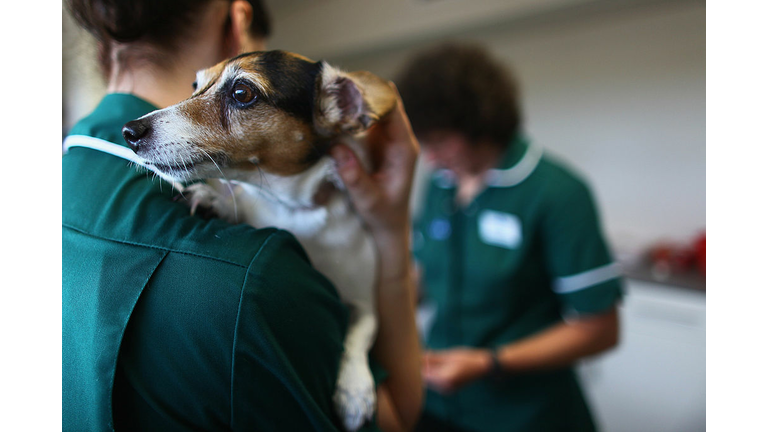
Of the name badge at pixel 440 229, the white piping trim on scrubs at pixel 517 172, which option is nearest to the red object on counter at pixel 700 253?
the white piping trim on scrubs at pixel 517 172

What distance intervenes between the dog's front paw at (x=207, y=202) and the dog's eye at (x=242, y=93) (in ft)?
0.39

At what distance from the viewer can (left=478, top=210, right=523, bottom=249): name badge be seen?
1305mm

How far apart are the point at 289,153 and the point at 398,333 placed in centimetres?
40

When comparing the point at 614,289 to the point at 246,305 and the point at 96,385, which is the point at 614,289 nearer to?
the point at 246,305

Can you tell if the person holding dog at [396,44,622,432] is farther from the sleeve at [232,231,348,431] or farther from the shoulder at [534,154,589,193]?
the sleeve at [232,231,348,431]

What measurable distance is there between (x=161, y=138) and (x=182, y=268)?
14 cm

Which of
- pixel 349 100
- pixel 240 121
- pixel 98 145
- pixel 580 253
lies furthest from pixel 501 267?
pixel 98 145

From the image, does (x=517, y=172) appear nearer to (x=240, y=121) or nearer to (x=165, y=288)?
(x=240, y=121)

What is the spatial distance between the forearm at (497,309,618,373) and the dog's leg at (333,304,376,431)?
673 millimetres

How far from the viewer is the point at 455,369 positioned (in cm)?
117

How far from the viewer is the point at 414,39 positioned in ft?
8.63

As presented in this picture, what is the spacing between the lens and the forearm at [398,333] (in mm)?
748

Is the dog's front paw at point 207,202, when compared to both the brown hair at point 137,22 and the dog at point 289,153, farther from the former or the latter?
the brown hair at point 137,22

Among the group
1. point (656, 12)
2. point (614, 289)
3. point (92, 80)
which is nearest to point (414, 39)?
point (656, 12)
